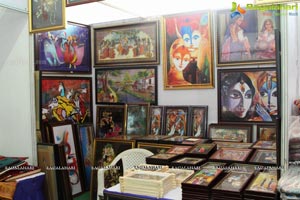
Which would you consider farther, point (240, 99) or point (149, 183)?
point (240, 99)

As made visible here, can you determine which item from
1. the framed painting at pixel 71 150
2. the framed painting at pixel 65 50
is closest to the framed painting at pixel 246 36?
the framed painting at pixel 65 50

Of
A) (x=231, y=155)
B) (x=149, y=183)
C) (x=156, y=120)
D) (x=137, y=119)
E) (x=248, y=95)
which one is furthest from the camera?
(x=137, y=119)

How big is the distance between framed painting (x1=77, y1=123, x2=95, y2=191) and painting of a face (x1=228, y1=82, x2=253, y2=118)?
1.97 m

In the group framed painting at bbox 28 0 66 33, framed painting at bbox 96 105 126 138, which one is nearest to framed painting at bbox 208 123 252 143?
framed painting at bbox 96 105 126 138

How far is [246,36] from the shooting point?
11.9 ft

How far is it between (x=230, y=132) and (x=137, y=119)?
1.23 metres

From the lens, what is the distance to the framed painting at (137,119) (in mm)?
4184

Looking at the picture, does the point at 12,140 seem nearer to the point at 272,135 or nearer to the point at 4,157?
the point at 4,157

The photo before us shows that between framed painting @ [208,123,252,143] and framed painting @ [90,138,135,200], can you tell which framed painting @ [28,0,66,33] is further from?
framed painting @ [208,123,252,143]

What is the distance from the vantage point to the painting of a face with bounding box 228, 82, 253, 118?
3.65 metres

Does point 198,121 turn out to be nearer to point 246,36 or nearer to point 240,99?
point 240,99

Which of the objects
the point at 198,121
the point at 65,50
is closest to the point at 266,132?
the point at 198,121

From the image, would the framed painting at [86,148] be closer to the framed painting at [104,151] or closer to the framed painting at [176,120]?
the framed painting at [104,151]

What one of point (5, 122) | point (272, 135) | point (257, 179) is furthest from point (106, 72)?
point (257, 179)
